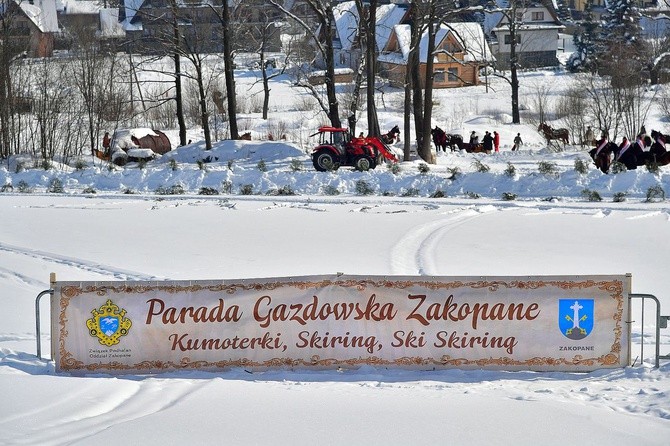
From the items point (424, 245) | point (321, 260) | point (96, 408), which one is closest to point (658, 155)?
point (424, 245)

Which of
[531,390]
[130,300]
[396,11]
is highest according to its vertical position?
[396,11]

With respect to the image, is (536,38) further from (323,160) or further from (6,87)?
(323,160)

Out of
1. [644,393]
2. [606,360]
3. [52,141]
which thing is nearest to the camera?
[644,393]

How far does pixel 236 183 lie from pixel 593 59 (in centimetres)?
4911

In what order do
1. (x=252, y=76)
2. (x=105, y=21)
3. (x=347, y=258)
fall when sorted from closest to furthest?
(x=347, y=258)
(x=252, y=76)
(x=105, y=21)

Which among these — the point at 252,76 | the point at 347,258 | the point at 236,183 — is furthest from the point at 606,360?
the point at 252,76

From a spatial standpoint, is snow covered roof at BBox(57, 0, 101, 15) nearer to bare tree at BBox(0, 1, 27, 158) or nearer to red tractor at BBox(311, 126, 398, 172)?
bare tree at BBox(0, 1, 27, 158)

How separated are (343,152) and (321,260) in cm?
1385

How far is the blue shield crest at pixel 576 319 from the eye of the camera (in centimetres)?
1092

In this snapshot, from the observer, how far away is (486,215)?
2253 centimetres

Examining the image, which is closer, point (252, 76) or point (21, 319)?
point (21, 319)

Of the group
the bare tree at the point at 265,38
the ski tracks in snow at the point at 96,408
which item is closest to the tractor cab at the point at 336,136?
the bare tree at the point at 265,38

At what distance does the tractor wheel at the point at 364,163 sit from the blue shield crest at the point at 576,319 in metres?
18.6

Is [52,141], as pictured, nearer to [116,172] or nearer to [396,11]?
[116,172]
